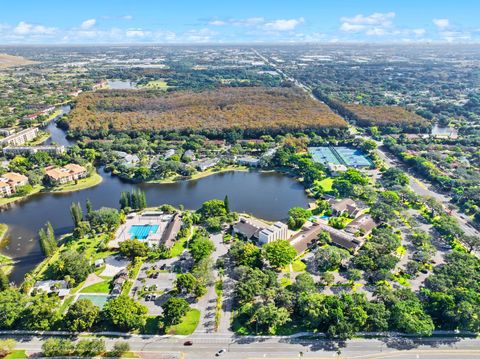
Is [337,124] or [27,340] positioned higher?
[337,124]

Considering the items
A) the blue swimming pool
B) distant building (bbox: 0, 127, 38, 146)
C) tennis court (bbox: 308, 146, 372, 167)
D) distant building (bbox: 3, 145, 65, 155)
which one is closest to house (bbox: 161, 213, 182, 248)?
the blue swimming pool

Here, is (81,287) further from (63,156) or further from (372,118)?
(372,118)

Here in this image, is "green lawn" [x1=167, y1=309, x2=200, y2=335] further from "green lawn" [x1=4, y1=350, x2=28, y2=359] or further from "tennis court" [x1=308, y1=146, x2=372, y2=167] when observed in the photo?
"tennis court" [x1=308, y1=146, x2=372, y2=167]

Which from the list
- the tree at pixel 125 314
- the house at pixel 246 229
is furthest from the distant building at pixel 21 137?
the tree at pixel 125 314

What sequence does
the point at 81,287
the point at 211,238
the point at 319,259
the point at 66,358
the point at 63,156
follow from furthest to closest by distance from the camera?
the point at 63,156, the point at 211,238, the point at 319,259, the point at 81,287, the point at 66,358

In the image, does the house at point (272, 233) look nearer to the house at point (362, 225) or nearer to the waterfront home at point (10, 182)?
the house at point (362, 225)

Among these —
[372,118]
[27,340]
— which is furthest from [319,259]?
[372,118]
